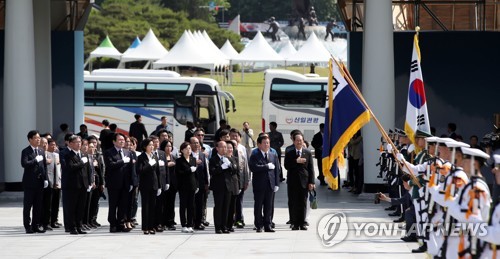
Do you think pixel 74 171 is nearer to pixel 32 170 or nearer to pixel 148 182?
pixel 32 170

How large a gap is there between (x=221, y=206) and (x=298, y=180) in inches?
58.8

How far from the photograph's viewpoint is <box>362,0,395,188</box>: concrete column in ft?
86.6

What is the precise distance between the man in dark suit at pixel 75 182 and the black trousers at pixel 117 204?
17.9 inches

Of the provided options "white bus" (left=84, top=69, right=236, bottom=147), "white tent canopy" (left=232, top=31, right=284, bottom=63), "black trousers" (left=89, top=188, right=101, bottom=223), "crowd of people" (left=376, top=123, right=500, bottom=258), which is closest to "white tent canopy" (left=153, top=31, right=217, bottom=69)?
"white tent canopy" (left=232, top=31, right=284, bottom=63)

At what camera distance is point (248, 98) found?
72125 millimetres

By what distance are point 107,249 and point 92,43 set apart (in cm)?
6601

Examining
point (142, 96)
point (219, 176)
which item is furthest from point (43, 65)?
point (142, 96)

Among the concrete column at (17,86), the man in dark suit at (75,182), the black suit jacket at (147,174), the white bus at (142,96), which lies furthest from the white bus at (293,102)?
the man in dark suit at (75,182)

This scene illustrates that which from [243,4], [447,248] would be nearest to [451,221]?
[447,248]

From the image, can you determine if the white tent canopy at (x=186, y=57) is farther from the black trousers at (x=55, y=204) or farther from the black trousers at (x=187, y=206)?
the black trousers at (x=187, y=206)

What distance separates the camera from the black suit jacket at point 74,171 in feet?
67.2

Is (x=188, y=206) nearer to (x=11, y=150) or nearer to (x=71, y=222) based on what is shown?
(x=71, y=222)

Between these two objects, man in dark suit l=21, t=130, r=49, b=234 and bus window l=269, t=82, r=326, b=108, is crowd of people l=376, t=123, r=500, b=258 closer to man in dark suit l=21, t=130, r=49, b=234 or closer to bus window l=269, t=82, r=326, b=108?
man in dark suit l=21, t=130, r=49, b=234

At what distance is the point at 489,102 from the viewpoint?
2859cm
